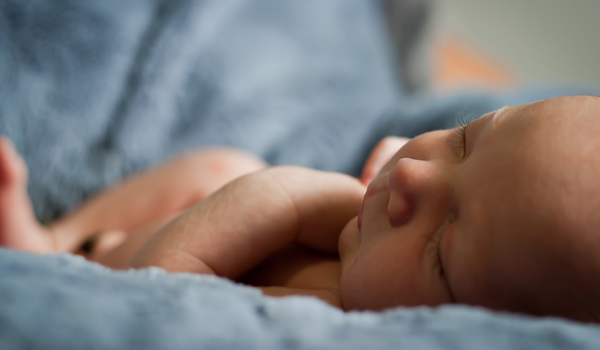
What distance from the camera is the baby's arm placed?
53 centimetres

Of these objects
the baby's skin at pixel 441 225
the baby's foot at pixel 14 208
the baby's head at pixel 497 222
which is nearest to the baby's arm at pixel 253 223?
the baby's skin at pixel 441 225

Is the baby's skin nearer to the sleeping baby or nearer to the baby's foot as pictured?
the sleeping baby

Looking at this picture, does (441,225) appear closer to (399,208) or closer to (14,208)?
(399,208)

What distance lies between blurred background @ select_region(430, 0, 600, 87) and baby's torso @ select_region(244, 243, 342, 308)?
170 centimetres

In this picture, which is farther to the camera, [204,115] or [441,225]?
[204,115]

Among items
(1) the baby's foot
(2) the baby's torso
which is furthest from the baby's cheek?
(1) the baby's foot

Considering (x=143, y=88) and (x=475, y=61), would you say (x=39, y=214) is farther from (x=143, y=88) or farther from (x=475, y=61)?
(x=475, y=61)

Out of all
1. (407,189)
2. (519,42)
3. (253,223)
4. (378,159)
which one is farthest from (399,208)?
(519,42)

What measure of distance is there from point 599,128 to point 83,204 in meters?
0.94

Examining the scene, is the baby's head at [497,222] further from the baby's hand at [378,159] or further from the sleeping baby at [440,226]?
the baby's hand at [378,159]

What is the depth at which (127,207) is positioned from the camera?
36.3 inches

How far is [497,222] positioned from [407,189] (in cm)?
9

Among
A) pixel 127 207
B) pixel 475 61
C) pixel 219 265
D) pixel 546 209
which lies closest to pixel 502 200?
pixel 546 209

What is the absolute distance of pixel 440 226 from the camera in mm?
439
